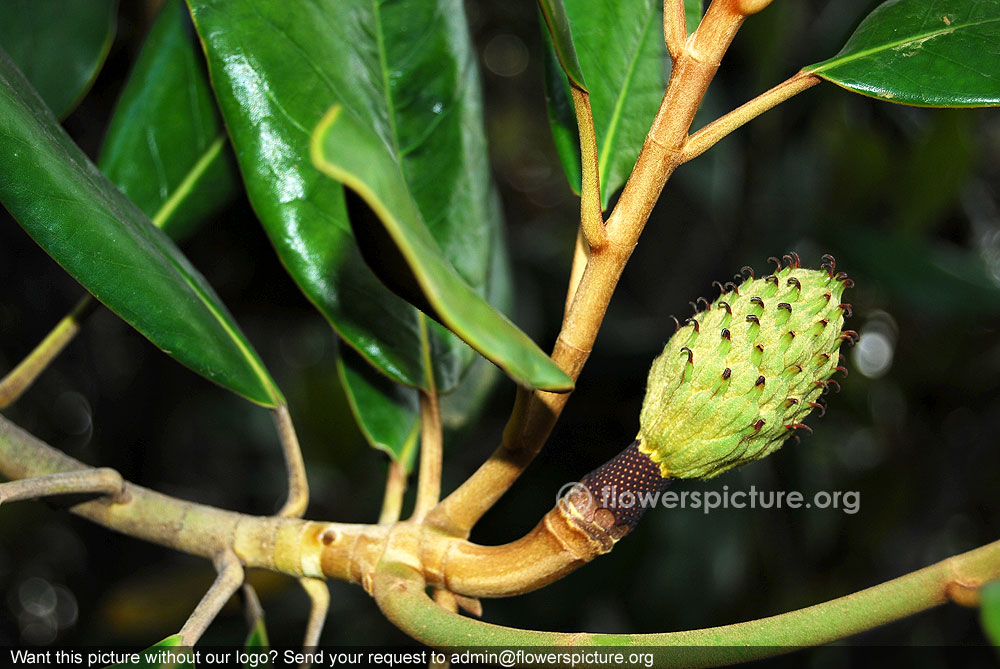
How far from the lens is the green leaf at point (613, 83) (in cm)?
87

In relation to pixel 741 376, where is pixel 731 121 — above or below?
above

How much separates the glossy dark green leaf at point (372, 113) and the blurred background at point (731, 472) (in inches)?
28.5

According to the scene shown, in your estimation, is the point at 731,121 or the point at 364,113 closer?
the point at 731,121

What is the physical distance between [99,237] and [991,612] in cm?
70

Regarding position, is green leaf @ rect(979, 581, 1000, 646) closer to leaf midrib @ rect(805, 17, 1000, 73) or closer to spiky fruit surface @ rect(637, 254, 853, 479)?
spiky fruit surface @ rect(637, 254, 853, 479)

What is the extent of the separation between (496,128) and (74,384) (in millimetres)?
1971

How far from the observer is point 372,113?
0.95 m

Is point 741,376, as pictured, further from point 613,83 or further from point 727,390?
point 613,83

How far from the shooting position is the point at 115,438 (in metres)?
2.28

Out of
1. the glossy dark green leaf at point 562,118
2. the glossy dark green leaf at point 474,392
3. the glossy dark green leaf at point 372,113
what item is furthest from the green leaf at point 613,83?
→ the glossy dark green leaf at point 474,392

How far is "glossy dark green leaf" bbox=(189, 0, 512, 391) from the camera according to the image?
2.84 ft

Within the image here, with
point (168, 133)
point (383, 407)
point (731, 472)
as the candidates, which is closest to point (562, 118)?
point (383, 407)

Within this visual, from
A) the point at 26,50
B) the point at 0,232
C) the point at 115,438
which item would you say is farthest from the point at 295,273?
the point at 115,438

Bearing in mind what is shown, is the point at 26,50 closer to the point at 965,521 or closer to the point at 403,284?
the point at 403,284
